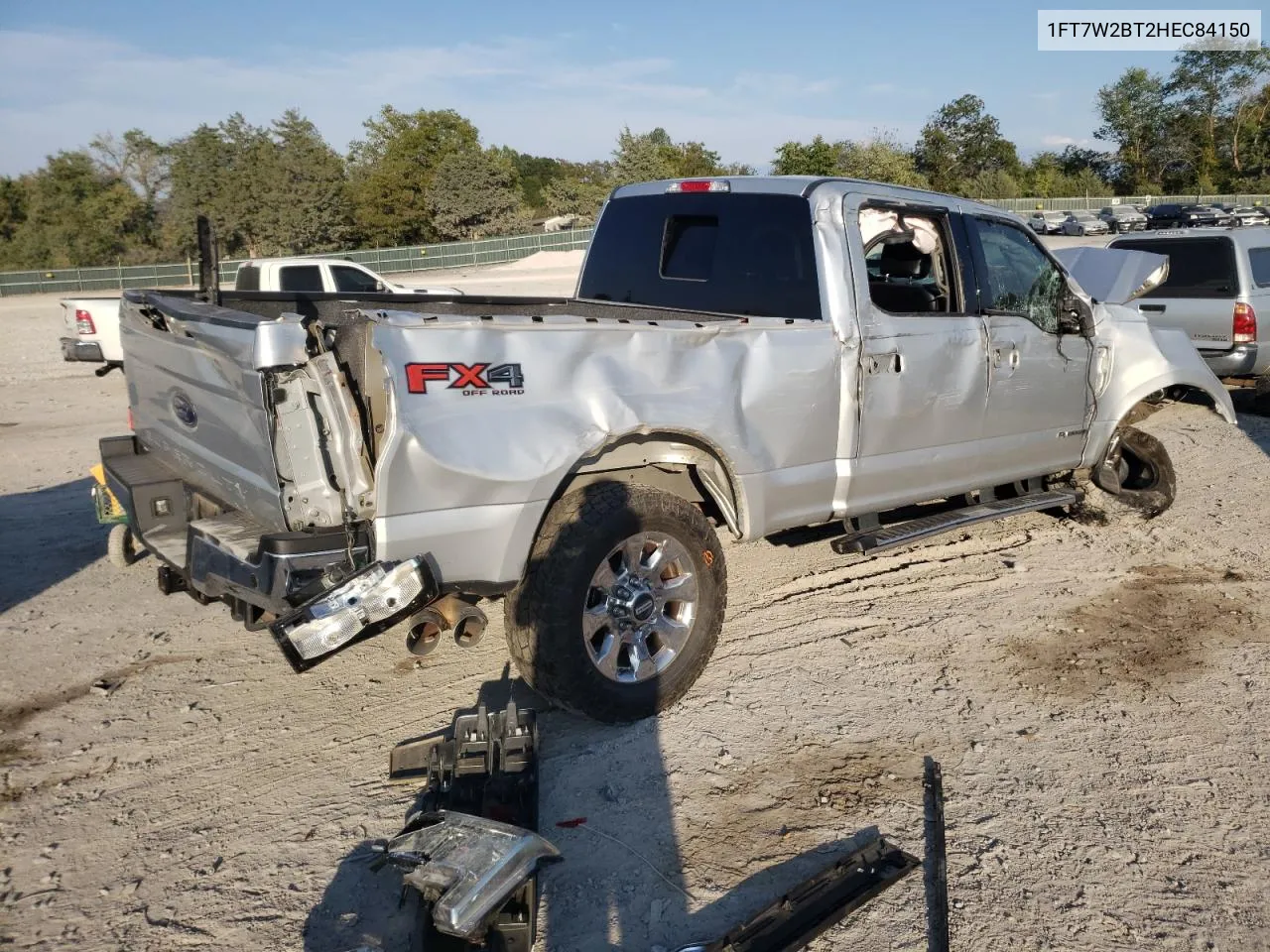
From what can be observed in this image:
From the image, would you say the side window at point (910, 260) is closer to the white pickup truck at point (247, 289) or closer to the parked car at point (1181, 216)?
the white pickup truck at point (247, 289)

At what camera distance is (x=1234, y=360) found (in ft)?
34.6

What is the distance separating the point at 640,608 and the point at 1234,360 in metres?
9.16

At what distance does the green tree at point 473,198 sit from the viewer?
56219mm

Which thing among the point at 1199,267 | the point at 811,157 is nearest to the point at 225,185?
the point at 811,157

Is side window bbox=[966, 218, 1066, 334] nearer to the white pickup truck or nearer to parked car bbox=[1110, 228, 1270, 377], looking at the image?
parked car bbox=[1110, 228, 1270, 377]

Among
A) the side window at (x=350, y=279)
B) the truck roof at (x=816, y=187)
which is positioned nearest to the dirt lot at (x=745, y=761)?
the truck roof at (x=816, y=187)

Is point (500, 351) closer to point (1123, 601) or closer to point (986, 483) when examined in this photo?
point (986, 483)

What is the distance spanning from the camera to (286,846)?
3.35m

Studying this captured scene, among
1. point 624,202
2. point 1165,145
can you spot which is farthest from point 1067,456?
point 1165,145

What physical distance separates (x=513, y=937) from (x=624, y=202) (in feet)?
13.7

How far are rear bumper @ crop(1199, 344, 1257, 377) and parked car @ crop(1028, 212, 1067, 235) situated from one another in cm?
3855

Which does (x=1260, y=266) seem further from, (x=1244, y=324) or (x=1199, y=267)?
(x=1244, y=324)

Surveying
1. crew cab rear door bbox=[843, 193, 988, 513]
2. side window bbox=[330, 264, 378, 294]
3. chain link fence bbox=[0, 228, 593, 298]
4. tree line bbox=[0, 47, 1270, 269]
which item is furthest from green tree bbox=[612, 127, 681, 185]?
crew cab rear door bbox=[843, 193, 988, 513]

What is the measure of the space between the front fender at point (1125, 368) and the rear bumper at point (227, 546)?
15.8ft
